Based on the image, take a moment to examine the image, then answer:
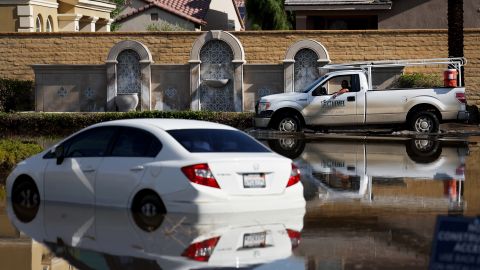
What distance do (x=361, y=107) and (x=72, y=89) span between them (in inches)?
490

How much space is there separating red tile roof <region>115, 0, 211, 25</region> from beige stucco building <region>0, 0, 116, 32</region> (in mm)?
5731

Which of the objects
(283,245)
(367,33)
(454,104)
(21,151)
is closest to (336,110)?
(454,104)

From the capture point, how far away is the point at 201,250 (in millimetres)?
11672

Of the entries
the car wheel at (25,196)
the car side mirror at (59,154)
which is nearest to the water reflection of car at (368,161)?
the car side mirror at (59,154)

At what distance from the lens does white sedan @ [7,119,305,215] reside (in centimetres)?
1394

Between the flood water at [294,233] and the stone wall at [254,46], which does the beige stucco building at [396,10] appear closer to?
the stone wall at [254,46]

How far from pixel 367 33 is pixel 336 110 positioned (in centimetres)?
818

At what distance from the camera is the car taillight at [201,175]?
1385 centimetres

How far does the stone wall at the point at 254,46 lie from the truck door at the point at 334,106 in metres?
7.33

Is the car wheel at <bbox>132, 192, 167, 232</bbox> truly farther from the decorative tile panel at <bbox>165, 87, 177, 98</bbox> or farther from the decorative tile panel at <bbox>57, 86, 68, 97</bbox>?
the decorative tile panel at <bbox>57, 86, 68, 97</bbox>

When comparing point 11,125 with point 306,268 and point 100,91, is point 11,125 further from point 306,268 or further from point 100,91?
point 306,268

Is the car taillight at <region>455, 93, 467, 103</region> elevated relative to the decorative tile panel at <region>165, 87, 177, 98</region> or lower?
lower

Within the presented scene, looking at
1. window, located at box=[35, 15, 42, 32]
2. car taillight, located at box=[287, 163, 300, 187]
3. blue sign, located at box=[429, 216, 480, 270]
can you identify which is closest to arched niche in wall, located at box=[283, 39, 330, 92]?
window, located at box=[35, 15, 42, 32]

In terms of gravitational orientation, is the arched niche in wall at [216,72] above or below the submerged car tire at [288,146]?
above
